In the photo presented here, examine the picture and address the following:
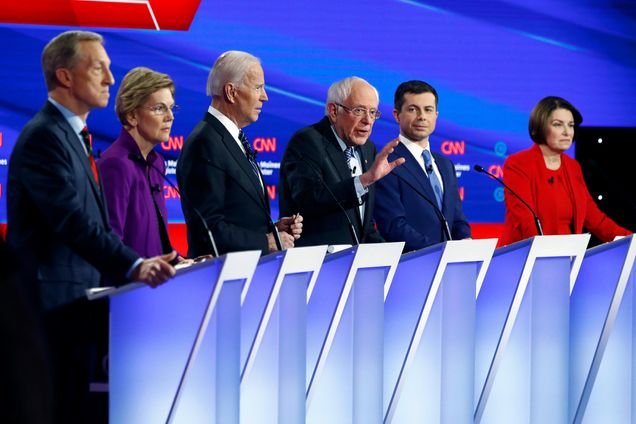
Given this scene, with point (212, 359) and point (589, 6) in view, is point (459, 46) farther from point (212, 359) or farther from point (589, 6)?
point (212, 359)

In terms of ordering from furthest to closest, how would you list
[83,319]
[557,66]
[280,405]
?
[557,66] → [280,405] → [83,319]

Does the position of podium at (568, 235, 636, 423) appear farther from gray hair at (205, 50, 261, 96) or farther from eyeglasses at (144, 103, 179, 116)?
eyeglasses at (144, 103, 179, 116)

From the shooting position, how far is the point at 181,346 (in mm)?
2453

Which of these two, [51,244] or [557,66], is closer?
[51,244]

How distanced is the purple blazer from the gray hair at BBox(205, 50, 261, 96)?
531mm

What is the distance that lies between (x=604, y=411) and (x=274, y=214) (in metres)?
3.09

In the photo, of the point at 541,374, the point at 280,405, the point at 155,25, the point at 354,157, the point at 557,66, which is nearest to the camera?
the point at 280,405

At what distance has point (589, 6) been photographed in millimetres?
6805

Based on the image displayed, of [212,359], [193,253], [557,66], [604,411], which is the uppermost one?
[557,66]

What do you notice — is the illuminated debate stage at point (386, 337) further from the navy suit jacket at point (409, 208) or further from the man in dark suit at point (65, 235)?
the navy suit jacket at point (409, 208)

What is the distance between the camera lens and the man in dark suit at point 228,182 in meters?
3.42

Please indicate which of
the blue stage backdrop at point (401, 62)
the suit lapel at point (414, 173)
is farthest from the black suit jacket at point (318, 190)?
the blue stage backdrop at point (401, 62)

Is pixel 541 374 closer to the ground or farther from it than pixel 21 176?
closer to the ground

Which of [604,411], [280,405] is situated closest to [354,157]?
[604,411]
